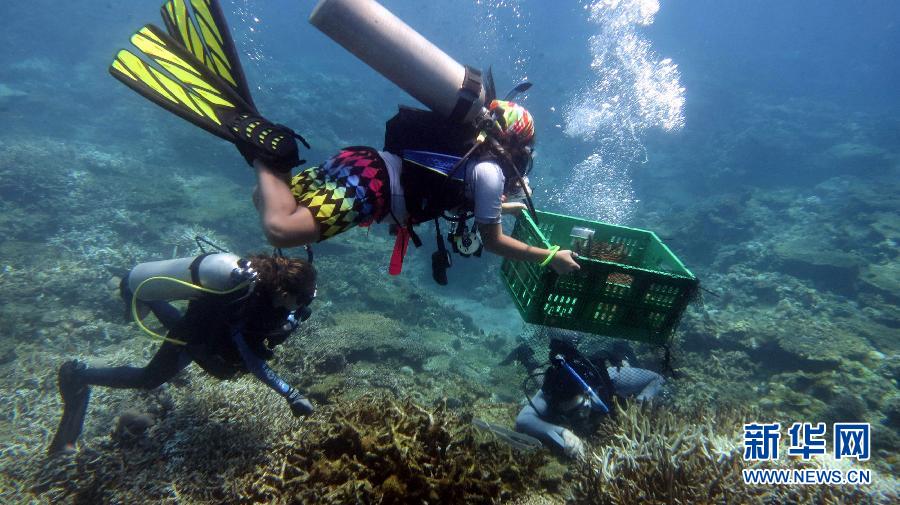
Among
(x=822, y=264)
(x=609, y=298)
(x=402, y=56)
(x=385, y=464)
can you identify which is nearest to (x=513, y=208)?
(x=609, y=298)

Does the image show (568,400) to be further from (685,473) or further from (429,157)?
(429,157)

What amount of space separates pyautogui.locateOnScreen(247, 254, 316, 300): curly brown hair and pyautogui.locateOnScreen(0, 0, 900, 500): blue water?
426 cm

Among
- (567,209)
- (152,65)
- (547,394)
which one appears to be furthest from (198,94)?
(567,209)

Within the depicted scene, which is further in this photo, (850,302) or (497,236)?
(850,302)

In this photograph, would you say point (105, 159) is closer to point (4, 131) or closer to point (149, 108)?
point (4, 131)

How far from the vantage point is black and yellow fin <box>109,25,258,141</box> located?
2.29 metres

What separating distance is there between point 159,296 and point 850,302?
64.7 feet

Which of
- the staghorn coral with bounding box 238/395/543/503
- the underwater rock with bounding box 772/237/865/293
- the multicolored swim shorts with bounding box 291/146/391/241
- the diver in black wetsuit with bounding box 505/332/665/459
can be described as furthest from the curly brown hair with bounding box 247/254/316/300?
the underwater rock with bounding box 772/237/865/293

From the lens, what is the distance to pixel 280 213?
7.72 feet

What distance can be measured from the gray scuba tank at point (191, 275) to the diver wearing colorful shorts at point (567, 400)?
11.4ft

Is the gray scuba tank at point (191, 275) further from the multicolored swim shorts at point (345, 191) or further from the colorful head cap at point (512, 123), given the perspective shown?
the colorful head cap at point (512, 123)

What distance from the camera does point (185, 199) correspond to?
645 inches

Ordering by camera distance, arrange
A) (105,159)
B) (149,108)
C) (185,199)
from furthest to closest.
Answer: (149,108) < (105,159) < (185,199)

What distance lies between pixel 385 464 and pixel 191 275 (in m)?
2.42
